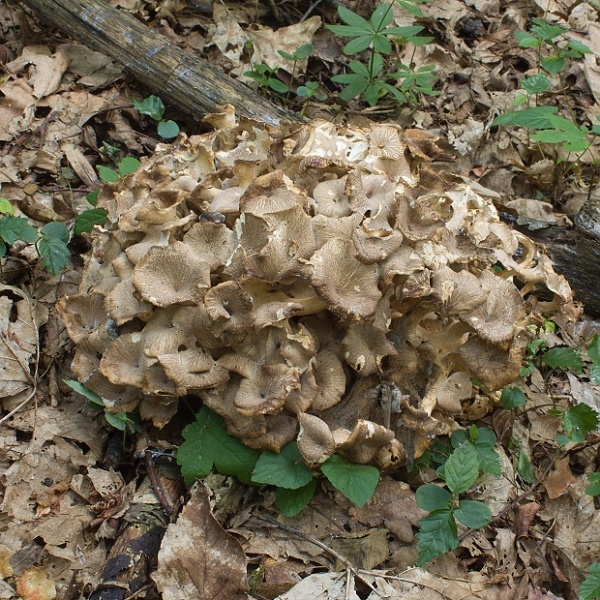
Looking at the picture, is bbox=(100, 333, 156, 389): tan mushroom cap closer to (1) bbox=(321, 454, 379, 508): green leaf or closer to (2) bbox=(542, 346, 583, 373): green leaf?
(1) bbox=(321, 454, 379, 508): green leaf

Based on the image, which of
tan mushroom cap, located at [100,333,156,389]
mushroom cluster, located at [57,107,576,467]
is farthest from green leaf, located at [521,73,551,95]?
tan mushroom cap, located at [100,333,156,389]

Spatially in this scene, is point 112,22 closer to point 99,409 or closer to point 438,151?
point 438,151

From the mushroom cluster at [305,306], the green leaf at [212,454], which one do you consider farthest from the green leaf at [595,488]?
the green leaf at [212,454]

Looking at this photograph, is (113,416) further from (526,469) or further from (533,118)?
(533,118)

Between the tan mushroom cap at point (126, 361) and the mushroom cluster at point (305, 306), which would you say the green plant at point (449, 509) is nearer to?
the mushroom cluster at point (305, 306)

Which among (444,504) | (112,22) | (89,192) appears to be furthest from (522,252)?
(112,22)
